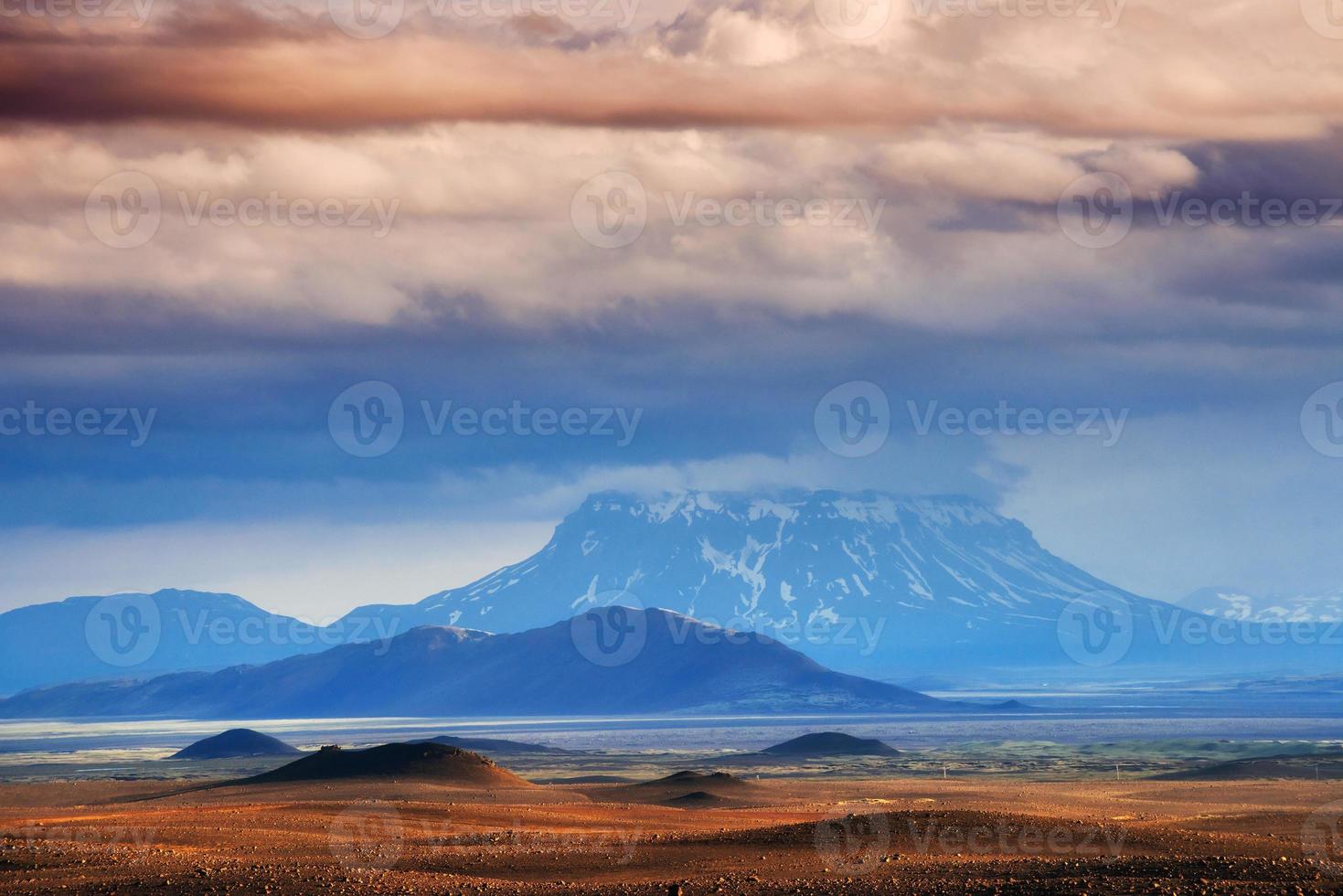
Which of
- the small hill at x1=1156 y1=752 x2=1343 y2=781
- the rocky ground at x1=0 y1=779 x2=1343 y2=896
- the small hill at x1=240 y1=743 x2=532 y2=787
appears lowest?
the small hill at x1=1156 y1=752 x2=1343 y2=781

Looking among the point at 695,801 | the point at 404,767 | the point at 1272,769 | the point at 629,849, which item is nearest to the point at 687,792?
the point at 695,801

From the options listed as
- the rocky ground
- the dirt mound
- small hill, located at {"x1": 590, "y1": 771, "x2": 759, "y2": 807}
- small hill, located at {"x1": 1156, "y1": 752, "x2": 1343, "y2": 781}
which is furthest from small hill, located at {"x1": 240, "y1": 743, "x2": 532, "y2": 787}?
small hill, located at {"x1": 1156, "y1": 752, "x2": 1343, "y2": 781}

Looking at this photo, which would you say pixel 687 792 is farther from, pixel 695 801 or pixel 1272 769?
pixel 1272 769

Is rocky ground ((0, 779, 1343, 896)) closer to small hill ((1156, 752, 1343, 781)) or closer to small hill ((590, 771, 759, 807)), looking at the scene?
small hill ((590, 771, 759, 807))

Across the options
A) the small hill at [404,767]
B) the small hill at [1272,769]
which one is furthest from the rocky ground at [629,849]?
the small hill at [1272,769]

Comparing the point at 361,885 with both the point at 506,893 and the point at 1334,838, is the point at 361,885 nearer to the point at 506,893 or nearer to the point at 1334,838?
the point at 506,893

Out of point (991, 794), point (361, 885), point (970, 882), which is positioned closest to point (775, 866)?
point (970, 882)
